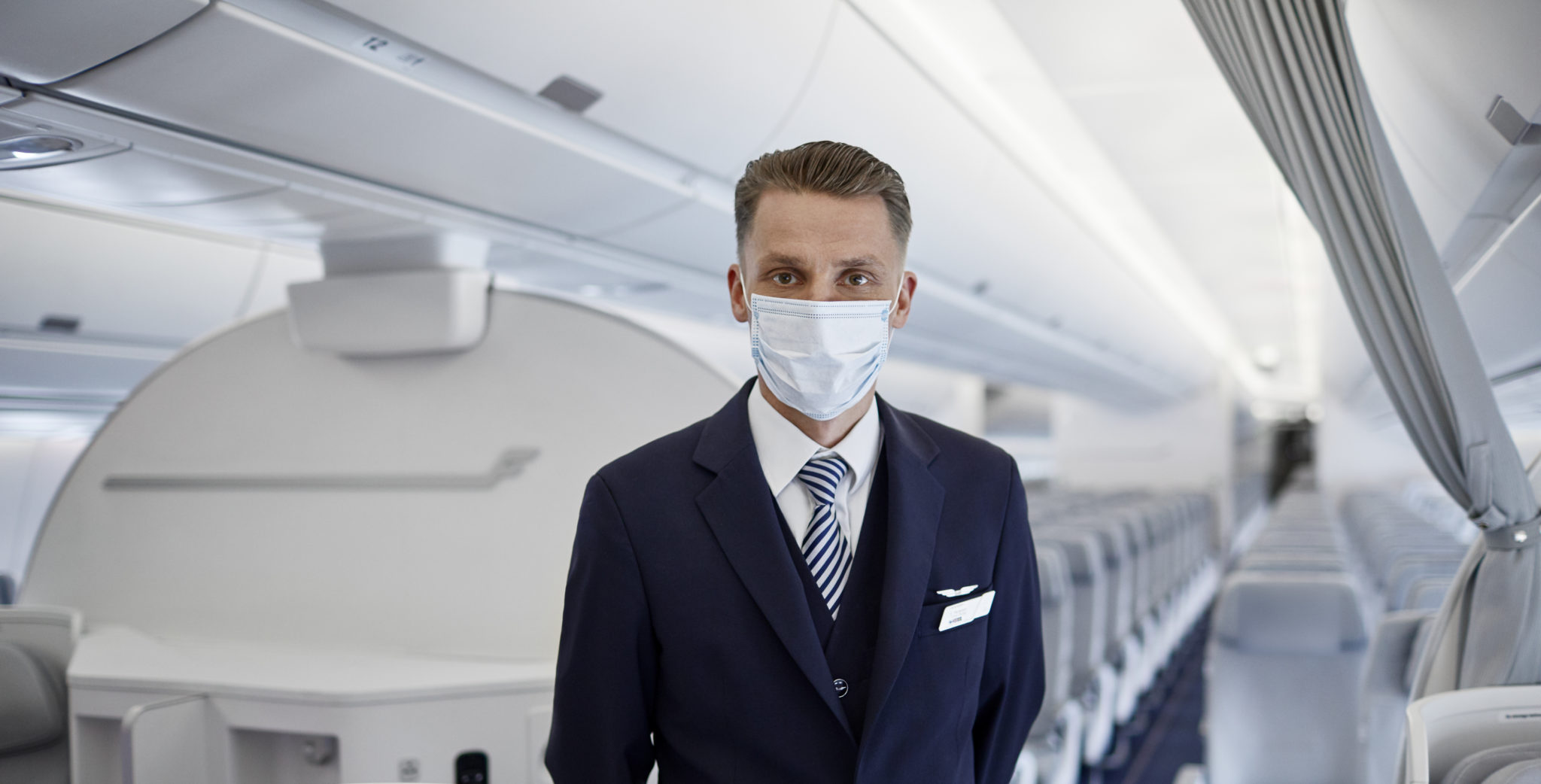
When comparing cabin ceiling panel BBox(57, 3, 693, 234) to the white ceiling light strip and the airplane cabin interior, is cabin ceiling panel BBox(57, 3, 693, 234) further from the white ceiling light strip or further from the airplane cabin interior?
the white ceiling light strip

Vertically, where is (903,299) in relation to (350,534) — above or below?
above

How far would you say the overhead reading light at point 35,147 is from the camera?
207 cm

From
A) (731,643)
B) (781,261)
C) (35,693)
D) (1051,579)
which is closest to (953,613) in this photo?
(731,643)

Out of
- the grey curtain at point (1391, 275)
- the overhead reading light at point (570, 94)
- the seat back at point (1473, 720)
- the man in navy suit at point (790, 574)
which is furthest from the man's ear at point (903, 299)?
the seat back at point (1473, 720)

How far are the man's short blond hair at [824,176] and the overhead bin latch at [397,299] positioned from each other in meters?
1.71

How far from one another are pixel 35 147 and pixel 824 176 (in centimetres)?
169

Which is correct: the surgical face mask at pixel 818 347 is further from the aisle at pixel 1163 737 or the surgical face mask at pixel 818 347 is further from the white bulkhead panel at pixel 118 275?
the aisle at pixel 1163 737

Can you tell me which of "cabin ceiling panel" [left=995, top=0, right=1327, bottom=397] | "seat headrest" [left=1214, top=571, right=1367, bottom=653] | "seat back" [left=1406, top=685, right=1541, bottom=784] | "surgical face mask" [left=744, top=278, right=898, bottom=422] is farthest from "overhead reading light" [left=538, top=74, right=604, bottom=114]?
"seat headrest" [left=1214, top=571, right=1367, bottom=653]

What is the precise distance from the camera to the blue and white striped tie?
4.87 ft

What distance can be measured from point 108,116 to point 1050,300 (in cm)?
558

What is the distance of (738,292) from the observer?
1.60 meters

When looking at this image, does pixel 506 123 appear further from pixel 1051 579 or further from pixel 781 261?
pixel 1051 579

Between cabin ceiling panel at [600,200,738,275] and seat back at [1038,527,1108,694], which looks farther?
seat back at [1038,527,1108,694]

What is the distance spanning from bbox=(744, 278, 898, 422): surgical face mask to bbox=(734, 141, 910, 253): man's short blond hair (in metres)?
0.13
